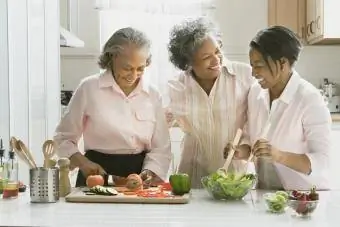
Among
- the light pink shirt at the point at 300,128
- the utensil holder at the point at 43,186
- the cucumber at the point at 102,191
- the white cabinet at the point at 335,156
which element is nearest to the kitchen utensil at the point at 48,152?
the utensil holder at the point at 43,186

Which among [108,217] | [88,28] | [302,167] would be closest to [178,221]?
[108,217]

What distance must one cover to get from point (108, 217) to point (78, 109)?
2.60ft

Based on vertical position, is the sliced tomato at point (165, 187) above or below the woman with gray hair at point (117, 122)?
below

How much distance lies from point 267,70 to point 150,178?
53 cm

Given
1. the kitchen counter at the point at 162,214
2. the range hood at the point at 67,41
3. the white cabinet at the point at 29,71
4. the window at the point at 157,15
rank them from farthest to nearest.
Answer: the window at the point at 157,15, the range hood at the point at 67,41, the white cabinet at the point at 29,71, the kitchen counter at the point at 162,214

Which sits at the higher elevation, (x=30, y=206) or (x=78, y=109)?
(x=78, y=109)

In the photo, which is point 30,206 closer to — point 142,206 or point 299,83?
point 142,206

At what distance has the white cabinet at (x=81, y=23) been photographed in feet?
13.3

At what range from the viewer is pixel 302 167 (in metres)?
1.80

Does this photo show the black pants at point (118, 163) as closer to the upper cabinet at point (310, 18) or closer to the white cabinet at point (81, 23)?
the upper cabinet at point (310, 18)

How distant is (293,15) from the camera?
3.86 meters

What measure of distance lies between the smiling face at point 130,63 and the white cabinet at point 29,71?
57cm

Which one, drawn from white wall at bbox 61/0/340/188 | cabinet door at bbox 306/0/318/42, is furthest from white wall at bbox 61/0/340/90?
cabinet door at bbox 306/0/318/42

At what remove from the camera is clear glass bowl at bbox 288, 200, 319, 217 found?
1.40 metres
